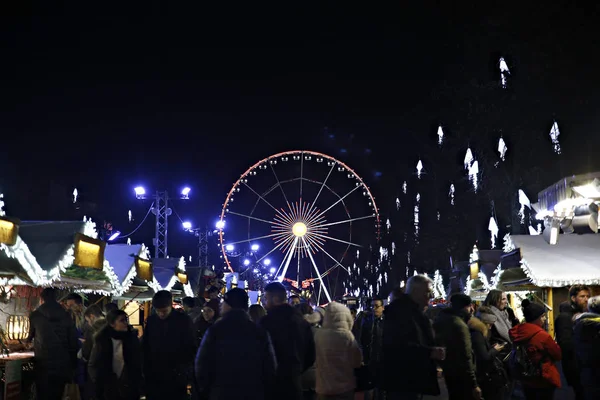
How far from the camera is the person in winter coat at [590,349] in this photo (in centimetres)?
751

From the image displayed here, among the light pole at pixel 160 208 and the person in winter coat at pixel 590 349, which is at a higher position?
the light pole at pixel 160 208

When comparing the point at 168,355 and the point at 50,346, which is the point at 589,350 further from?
the point at 50,346

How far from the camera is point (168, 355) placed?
781 cm

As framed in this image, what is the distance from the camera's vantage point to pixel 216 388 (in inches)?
227

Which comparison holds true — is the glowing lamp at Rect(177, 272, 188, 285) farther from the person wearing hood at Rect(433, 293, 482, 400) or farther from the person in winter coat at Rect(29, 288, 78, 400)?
the person wearing hood at Rect(433, 293, 482, 400)

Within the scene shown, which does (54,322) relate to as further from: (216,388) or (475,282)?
(475,282)

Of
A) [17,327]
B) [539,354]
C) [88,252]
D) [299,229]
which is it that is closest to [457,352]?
[539,354]

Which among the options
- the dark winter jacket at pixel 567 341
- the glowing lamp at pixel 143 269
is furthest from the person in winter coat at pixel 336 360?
the glowing lamp at pixel 143 269

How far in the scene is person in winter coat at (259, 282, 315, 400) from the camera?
7340 millimetres

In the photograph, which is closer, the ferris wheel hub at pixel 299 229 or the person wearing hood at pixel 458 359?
the person wearing hood at pixel 458 359

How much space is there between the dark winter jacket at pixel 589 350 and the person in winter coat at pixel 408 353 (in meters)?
1.93

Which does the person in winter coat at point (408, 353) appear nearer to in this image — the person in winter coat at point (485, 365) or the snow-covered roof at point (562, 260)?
the person in winter coat at point (485, 365)

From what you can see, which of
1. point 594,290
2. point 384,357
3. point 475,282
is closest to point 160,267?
point 475,282

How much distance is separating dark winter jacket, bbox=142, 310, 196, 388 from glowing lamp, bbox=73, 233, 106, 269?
636cm
